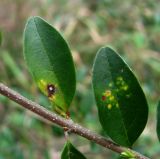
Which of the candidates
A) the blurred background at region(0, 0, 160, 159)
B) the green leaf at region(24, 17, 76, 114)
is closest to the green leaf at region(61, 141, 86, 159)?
the green leaf at region(24, 17, 76, 114)

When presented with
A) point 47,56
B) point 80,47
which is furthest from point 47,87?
point 80,47

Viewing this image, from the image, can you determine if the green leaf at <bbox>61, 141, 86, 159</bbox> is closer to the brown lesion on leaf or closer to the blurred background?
the brown lesion on leaf

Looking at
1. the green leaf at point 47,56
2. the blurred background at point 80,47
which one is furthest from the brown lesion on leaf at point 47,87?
the blurred background at point 80,47

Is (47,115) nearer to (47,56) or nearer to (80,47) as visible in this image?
(47,56)

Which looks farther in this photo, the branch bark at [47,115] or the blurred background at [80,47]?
the blurred background at [80,47]

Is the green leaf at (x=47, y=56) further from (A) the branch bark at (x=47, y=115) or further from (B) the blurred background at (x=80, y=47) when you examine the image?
(B) the blurred background at (x=80, y=47)

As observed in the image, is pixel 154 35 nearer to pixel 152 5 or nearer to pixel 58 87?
pixel 152 5
